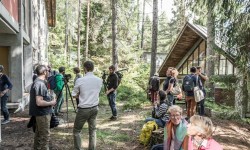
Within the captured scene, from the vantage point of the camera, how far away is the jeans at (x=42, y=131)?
5334 mm

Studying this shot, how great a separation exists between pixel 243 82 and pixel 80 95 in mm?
6014

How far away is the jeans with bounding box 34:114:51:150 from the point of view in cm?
533

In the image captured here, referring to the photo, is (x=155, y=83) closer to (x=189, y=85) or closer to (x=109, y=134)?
(x=189, y=85)

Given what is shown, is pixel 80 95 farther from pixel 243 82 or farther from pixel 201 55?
pixel 201 55

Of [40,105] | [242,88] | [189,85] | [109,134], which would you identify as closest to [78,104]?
[40,105]

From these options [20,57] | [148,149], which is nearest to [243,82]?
[148,149]

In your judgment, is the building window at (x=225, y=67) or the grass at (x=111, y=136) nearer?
the grass at (x=111, y=136)

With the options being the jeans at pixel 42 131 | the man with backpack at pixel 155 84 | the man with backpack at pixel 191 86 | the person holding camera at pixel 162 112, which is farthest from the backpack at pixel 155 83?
the jeans at pixel 42 131

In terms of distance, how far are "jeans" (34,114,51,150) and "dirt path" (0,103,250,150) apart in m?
1.09

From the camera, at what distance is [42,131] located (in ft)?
17.8

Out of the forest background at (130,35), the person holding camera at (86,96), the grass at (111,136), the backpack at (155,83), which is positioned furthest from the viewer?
the backpack at (155,83)

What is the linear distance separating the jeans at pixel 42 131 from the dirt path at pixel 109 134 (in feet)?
3.57

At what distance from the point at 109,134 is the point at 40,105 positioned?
11.1 feet

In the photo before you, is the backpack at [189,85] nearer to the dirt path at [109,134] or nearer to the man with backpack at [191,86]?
the man with backpack at [191,86]
